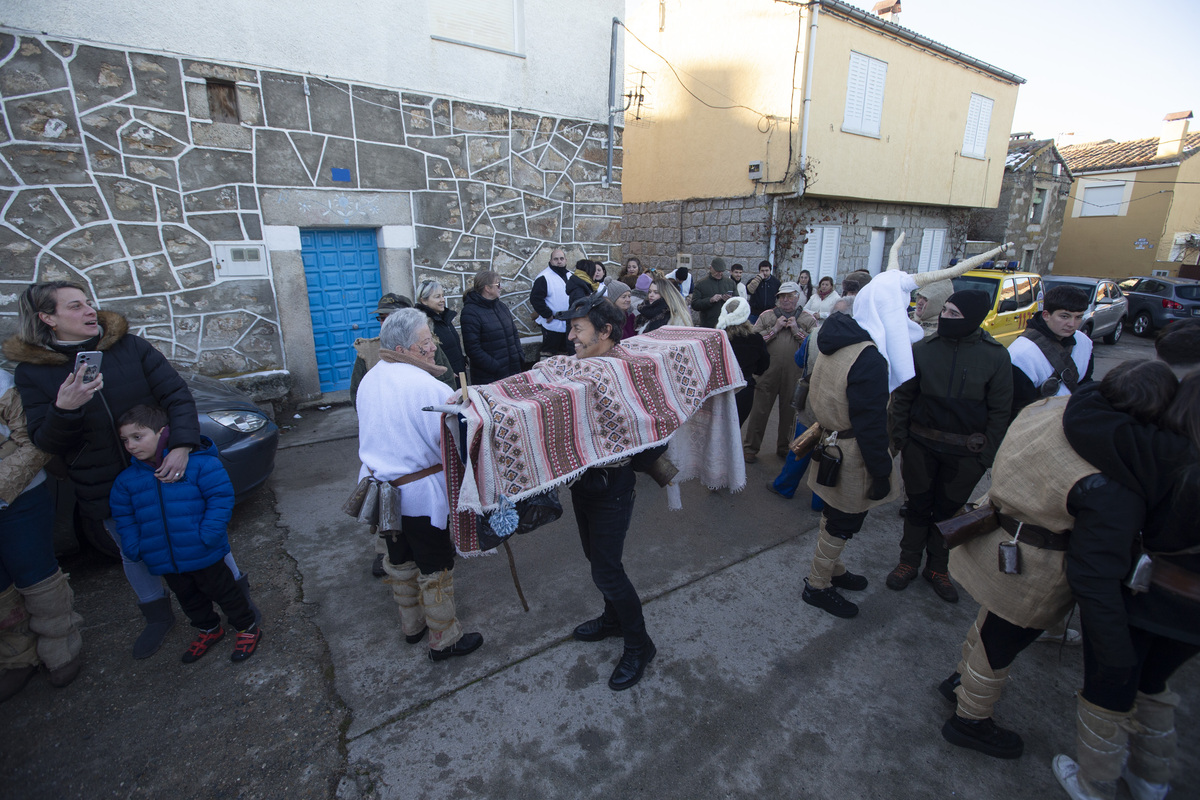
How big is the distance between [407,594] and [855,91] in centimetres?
1279

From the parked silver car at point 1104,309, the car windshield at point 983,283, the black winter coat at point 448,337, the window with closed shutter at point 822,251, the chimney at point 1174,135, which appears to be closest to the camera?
the black winter coat at point 448,337

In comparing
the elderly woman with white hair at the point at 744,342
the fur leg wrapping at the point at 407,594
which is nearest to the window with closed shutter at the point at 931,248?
the elderly woman with white hair at the point at 744,342

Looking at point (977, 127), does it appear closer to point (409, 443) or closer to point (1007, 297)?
point (1007, 297)

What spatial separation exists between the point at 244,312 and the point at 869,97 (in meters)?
12.3

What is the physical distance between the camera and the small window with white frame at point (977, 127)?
560 inches

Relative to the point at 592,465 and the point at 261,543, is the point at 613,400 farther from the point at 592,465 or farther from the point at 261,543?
the point at 261,543

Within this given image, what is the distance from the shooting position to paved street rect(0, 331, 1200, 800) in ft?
7.50

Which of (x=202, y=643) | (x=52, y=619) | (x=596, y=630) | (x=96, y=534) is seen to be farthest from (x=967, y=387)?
(x=96, y=534)

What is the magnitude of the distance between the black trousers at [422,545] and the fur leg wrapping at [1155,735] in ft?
9.47

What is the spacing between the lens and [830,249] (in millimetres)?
12461

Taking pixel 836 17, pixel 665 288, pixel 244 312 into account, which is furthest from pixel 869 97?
pixel 244 312

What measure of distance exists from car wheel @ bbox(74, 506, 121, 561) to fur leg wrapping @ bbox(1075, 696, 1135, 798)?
505cm

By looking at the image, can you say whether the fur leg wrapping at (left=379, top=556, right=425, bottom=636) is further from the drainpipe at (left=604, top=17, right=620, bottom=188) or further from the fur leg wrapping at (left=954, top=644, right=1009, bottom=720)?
the drainpipe at (left=604, top=17, right=620, bottom=188)

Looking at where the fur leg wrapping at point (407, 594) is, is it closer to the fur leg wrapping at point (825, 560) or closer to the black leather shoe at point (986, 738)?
the fur leg wrapping at point (825, 560)
